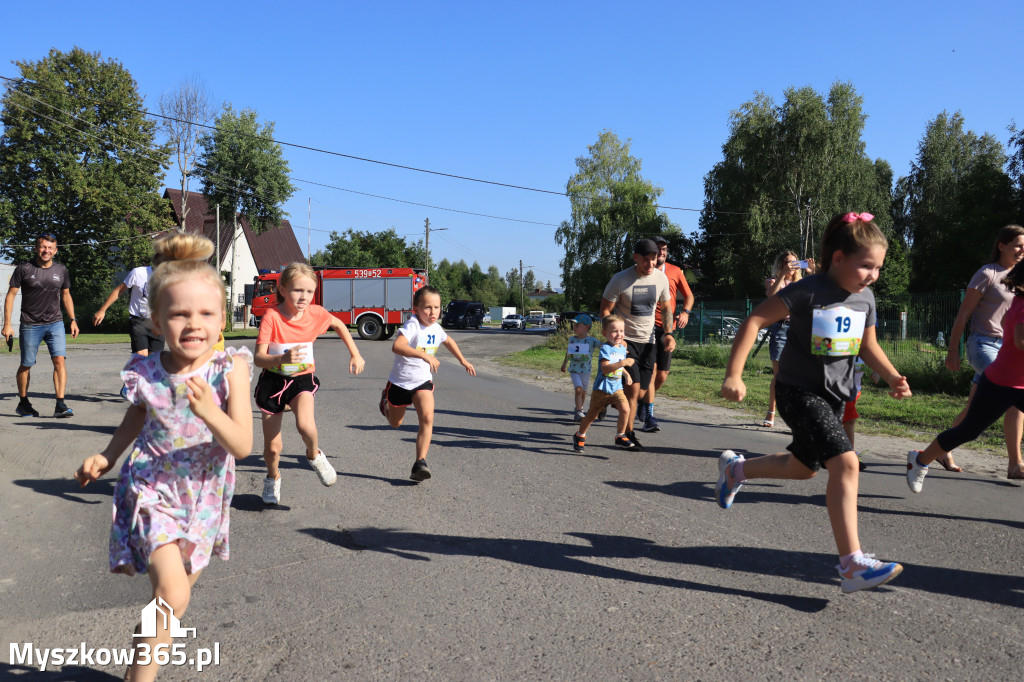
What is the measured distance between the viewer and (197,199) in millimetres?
63500

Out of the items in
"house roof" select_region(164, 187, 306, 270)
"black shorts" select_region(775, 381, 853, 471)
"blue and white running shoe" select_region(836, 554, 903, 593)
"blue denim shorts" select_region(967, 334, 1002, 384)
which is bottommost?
"blue and white running shoe" select_region(836, 554, 903, 593)

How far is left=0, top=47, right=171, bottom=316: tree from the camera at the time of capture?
42344mm

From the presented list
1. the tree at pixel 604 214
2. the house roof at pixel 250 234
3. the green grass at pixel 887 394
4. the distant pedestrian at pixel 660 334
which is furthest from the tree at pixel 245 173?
the distant pedestrian at pixel 660 334

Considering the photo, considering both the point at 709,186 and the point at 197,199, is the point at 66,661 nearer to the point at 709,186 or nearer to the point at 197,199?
the point at 709,186

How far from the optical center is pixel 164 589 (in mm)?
2334

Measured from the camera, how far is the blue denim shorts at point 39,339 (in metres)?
8.27

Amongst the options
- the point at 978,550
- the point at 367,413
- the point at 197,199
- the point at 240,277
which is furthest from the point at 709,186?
the point at 978,550

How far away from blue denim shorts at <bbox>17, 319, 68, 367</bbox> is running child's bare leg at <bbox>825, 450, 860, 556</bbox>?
798 cm

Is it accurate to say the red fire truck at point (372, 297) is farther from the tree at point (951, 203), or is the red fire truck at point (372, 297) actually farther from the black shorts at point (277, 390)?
the black shorts at point (277, 390)

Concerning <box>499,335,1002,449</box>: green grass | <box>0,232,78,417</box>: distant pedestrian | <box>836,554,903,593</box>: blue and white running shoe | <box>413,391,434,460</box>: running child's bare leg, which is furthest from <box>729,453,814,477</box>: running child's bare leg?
<box>0,232,78,417</box>: distant pedestrian

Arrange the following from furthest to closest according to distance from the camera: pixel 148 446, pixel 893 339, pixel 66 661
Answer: pixel 893 339 < pixel 66 661 < pixel 148 446

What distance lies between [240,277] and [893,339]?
52759mm

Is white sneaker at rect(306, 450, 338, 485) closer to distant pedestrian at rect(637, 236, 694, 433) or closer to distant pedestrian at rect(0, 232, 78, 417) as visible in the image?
distant pedestrian at rect(637, 236, 694, 433)

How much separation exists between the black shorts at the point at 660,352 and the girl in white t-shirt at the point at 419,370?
8.56ft
